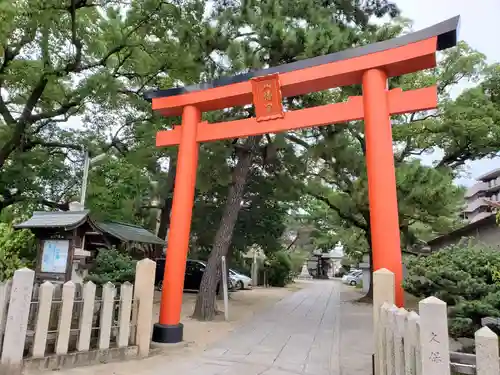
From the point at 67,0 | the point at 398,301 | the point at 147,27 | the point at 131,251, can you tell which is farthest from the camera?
the point at 131,251

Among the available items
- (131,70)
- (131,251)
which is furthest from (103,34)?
(131,251)

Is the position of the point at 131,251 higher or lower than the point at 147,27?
lower

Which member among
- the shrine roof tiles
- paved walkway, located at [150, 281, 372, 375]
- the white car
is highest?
the shrine roof tiles

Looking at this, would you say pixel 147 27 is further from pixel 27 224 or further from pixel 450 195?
pixel 450 195

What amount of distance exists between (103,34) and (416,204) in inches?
435

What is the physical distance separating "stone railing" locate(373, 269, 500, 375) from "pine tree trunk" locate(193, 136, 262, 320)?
6.50 m

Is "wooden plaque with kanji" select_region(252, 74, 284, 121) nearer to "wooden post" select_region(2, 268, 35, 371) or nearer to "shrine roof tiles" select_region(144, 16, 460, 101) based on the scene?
"shrine roof tiles" select_region(144, 16, 460, 101)

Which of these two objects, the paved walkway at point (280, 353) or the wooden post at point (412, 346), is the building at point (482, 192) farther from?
the wooden post at point (412, 346)

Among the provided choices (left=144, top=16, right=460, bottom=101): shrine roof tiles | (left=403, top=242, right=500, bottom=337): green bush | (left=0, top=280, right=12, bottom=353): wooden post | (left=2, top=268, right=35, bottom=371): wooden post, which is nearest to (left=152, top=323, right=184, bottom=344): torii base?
(left=2, top=268, right=35, bottom=371): wooden post

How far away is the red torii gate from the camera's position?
567 cm

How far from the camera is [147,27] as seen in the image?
10422 mm

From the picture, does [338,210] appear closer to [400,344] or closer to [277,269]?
[277,269]

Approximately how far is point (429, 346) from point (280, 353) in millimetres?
4316

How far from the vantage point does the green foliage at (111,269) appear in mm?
8105
